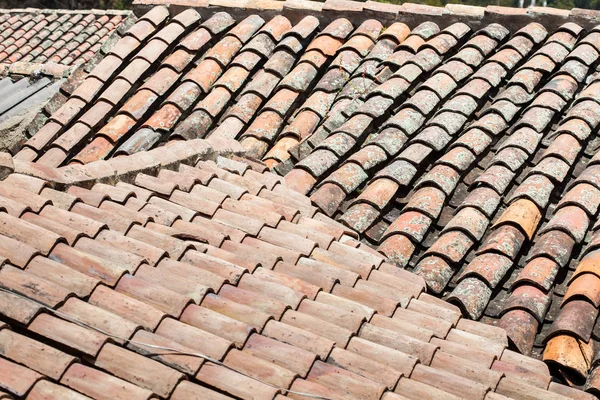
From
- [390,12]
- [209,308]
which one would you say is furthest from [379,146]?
[209,308]

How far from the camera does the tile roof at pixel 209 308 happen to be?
3199mm

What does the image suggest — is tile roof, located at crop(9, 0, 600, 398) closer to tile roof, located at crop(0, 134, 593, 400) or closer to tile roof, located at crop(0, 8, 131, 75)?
tile roof, located at crop(0, 134, 593, 400)

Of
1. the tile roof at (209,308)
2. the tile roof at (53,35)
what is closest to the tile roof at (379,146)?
the tile roof at (209,308)

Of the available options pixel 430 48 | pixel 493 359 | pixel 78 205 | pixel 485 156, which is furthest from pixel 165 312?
pixel 430 48

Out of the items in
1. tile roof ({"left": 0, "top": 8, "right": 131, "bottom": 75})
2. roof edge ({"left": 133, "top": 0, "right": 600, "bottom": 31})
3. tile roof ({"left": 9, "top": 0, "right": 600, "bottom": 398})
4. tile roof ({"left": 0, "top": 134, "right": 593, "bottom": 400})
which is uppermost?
tile roof ({"left": 0, "top": 8, "right": 131, "bottom": 75})

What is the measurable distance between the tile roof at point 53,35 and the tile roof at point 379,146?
8.85 meters

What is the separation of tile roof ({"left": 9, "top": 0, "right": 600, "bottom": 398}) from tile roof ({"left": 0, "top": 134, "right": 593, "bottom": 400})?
34mm

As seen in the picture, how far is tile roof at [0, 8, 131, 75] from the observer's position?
1593 centimetres

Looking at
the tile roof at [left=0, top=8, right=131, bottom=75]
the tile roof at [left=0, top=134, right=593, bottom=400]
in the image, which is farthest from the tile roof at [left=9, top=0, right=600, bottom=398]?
the tile roof at [left=0, top=8, right=131, bottom=75]

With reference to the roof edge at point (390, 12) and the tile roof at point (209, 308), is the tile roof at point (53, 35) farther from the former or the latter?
the tile roof at point (209, 308)

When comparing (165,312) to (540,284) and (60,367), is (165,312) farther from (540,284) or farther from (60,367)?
(540,284)

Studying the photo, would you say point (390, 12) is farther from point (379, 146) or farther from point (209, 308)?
point (209, 308)

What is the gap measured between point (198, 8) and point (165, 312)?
4.60 meters

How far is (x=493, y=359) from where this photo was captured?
12.6 ft
